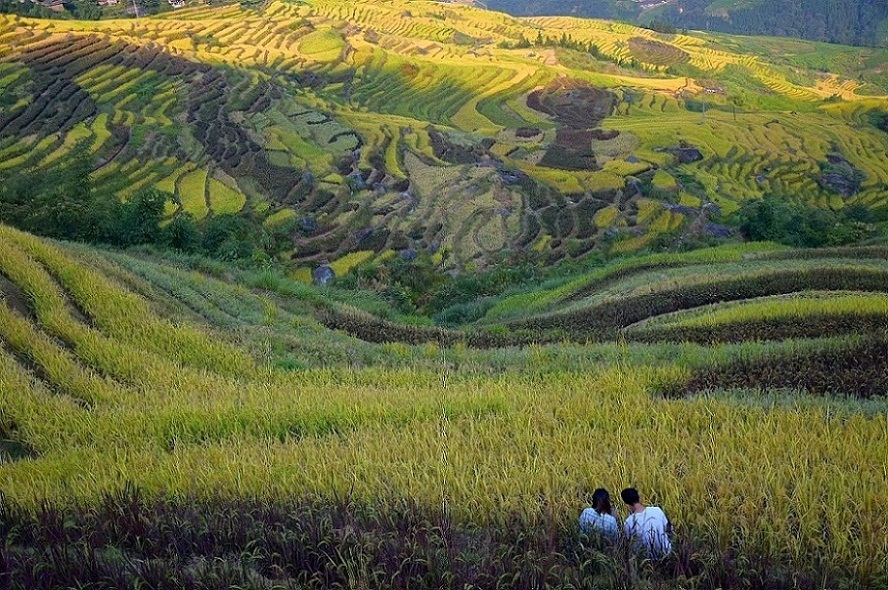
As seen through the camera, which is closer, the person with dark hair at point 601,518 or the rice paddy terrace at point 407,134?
the person with dark hair at point 601,518

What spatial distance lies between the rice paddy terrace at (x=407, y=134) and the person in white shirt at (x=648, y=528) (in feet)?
60.4

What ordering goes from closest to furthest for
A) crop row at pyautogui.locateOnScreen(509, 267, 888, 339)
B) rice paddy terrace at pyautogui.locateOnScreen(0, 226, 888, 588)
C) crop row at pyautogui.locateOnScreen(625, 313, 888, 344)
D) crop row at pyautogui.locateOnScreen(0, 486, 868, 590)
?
1. crop row at pyautogui.locateOnScreen(0, 486, 868, 590)
2. rice paddy terrace at pyautogui.locateOnScreen(0, 226, 888, 588)
3. crop row at pyautogui.locateOnScreen(625, 313, 888, 344)
4. crop row at pyautogui.locateOnScreen(509, 267, 888, 339)

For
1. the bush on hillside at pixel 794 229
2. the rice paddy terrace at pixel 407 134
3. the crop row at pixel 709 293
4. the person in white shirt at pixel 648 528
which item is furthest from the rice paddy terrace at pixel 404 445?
the bush on hillside at pixel 794 229

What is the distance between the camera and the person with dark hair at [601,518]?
341 cm

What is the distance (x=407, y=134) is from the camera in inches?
2327

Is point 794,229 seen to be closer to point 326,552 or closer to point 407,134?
point 326,552

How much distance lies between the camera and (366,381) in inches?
302

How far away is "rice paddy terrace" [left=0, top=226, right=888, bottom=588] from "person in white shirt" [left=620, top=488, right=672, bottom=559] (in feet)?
0.48

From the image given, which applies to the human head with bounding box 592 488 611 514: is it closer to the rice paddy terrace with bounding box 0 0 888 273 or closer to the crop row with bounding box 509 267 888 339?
the crop row with bounding box 509 267 888 339

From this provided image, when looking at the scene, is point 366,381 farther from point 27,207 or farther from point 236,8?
point 236,8

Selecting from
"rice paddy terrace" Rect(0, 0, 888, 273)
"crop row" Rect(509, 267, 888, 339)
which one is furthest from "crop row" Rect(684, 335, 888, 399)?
"rice paddy terrace" Rect(0, 0, 888, 273)

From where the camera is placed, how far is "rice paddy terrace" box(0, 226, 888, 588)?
10.5 feet

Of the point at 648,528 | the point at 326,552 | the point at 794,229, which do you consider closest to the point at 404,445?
the point at 326,552

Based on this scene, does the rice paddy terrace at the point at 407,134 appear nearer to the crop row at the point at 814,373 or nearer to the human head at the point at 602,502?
the crop row at the point at 814,373
